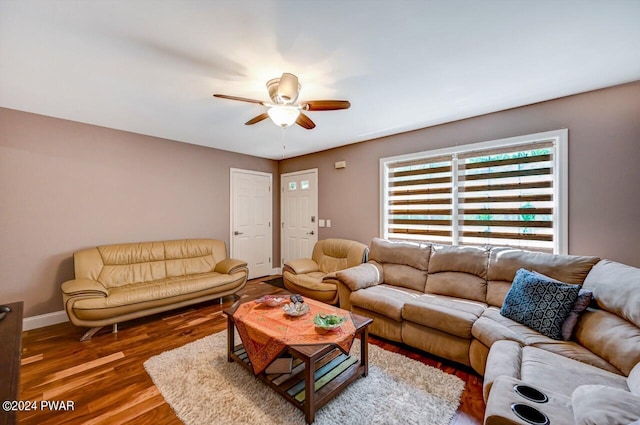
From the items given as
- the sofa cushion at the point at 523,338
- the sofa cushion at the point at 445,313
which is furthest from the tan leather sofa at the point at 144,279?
the sofa cushion at the point at 523,338

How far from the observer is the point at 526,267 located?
2.42m

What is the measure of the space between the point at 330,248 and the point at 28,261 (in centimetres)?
374

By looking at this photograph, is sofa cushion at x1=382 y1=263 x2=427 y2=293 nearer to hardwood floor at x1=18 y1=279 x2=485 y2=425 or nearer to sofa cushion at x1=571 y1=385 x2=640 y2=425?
hardwood floor at x1=18 y1=279 x2=485 y2=425

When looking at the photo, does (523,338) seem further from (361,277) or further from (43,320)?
(43,320)

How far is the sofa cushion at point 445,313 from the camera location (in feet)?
7.08

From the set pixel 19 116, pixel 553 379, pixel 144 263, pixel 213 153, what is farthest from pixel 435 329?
pixel 19 116

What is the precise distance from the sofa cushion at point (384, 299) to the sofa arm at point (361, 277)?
0.07m

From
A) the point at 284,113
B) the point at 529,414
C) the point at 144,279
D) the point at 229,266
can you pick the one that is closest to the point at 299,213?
the point at 229,266

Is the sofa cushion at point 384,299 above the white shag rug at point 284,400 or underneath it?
above

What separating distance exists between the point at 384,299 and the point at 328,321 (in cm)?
90

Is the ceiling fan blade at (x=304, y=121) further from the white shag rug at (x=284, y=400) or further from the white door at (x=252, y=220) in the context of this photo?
the white door at (x=252, y=220)

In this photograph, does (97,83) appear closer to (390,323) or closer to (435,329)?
(390,323)

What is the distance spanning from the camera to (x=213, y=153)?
4.63 meters

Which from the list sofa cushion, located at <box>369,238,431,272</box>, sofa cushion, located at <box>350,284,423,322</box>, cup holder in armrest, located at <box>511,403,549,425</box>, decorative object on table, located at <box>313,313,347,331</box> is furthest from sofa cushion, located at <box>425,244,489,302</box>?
cup holder in armrest, located at <box>511,403,549,425</box>
